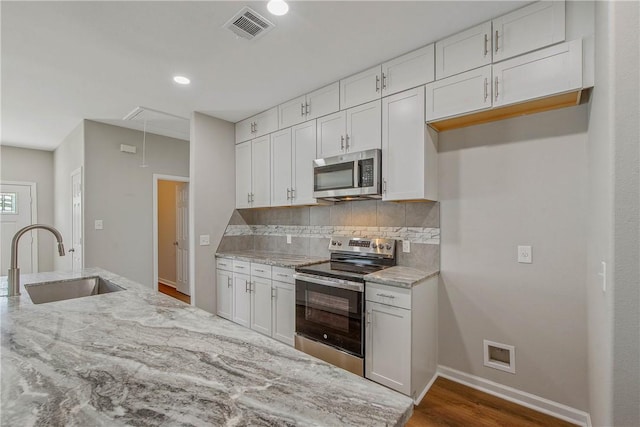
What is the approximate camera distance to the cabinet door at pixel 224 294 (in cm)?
359

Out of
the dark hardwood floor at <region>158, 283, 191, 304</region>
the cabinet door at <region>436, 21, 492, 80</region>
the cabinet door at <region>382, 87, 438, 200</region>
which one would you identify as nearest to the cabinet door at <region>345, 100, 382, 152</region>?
the cabinet door at <region>382, 87, 438, 200</region>

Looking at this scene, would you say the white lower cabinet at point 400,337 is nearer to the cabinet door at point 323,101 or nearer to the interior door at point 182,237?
the cabinet door at point 323,101

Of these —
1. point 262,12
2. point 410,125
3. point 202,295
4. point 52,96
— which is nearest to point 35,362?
point 262,12

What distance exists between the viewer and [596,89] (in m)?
1.61

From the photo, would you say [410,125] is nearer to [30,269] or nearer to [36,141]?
[36,141]

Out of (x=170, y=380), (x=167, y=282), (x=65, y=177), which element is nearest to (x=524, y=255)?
(x=170, y=380)

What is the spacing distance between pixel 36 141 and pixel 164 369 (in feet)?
20.8

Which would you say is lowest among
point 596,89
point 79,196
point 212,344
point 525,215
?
point 212,344

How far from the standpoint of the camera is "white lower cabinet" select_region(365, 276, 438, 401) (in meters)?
2.09

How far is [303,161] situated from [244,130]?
1201mm

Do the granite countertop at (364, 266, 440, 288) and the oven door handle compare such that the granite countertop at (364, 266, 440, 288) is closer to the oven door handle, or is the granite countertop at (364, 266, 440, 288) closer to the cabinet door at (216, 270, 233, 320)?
the oven door handle

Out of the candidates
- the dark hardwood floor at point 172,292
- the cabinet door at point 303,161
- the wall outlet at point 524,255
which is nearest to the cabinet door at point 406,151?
the wall outlet at point 524,255

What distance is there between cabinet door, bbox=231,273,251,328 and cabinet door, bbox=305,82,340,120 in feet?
6.37

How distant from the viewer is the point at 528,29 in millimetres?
1858
